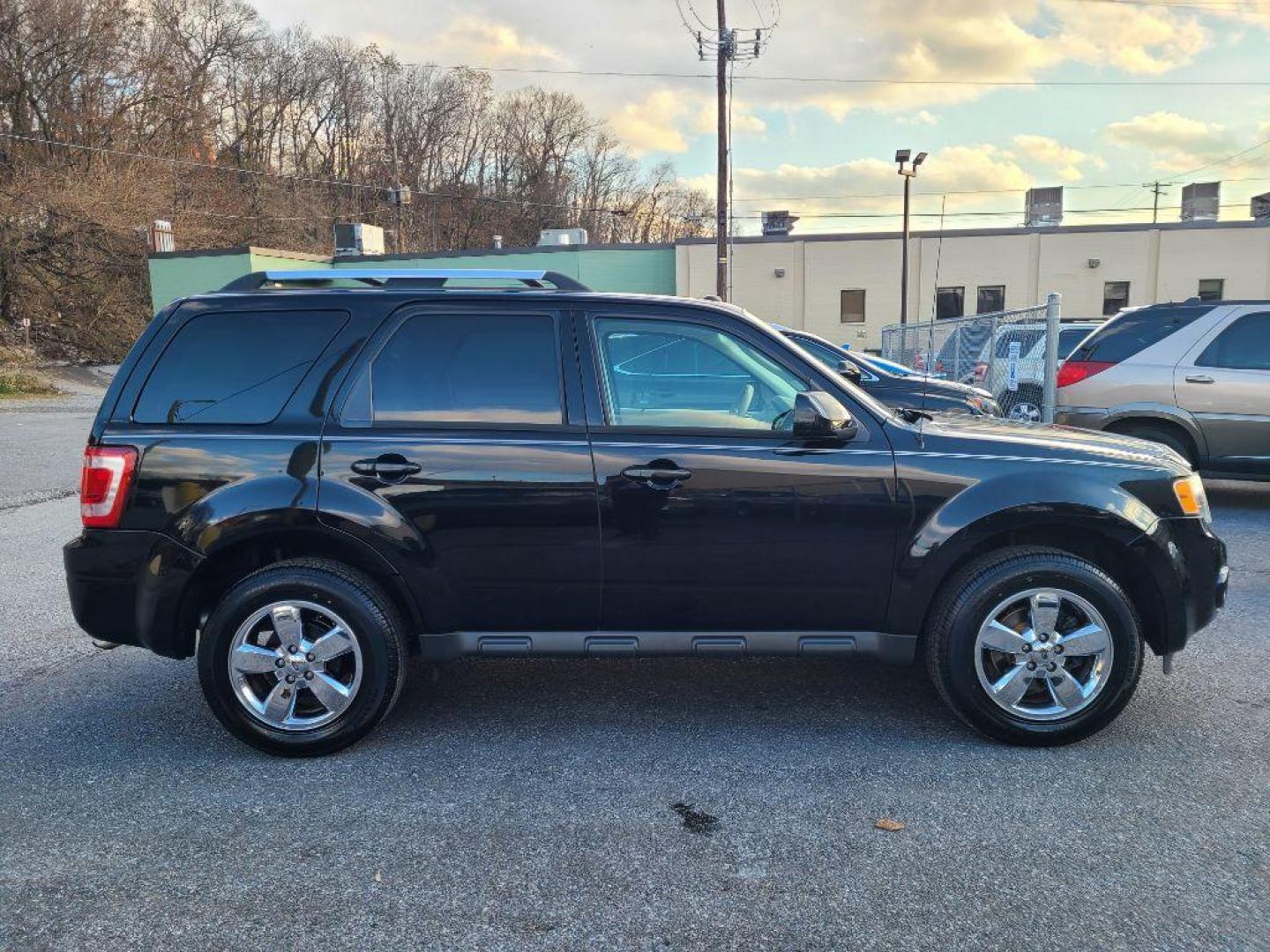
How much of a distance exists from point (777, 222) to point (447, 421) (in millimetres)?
34644

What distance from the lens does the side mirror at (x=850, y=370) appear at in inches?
343

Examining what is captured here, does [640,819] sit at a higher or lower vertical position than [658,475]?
lower

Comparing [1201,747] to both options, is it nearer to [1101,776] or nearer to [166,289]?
[1101,776]

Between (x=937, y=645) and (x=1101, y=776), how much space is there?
743mm

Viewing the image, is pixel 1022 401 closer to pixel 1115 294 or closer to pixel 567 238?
pixel 1115 294

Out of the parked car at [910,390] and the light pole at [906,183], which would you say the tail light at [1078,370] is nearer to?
the parked car at [910,390]

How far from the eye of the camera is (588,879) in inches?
A: 110

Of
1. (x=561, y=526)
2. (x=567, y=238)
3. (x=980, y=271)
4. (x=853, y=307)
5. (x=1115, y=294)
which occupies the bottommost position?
(x=561, y=526)

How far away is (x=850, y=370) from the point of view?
886cm

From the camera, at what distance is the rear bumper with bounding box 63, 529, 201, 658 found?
3619 mm

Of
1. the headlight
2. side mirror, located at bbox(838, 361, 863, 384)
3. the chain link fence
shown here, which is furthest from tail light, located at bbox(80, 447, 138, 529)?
the chain link fence

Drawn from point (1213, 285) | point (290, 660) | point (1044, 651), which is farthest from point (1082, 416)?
point (1213, 285)

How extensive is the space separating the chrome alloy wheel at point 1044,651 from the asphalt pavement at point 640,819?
0.22 m

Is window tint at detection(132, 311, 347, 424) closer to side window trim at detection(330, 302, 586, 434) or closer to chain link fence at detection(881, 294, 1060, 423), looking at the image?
side window trim at detection(330, 302, 586, 434)
